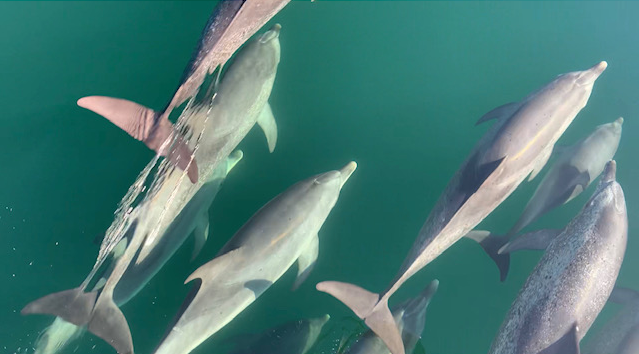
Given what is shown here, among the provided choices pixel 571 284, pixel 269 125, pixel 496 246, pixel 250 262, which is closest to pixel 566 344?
pixel 571 284

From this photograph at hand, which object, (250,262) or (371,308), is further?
(250,262)

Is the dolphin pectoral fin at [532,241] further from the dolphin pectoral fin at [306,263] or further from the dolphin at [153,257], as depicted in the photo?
the dolphin at [153,257]

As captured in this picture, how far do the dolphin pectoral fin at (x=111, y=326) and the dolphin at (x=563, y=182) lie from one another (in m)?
3.92

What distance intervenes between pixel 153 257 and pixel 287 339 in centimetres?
172

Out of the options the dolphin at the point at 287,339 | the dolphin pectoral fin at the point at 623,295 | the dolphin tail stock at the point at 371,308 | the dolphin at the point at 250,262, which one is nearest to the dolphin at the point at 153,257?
the dolphin at the point at 250,262

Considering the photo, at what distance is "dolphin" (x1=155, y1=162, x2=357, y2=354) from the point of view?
4.68 metres

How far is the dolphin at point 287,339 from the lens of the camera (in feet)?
17.7

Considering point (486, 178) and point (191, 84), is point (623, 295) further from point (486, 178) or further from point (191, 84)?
point (191, 84)

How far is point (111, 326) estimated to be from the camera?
4.71 meters

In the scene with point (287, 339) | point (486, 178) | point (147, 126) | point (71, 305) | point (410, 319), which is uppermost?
point (147, 126)

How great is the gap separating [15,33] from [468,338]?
7827mm

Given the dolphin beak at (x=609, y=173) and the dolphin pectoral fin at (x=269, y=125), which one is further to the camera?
the dolphin pectoral fin at (x=269, y=125)

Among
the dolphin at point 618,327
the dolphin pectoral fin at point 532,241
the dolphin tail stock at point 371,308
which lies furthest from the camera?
the dolphin pectoral fin at point 532,241

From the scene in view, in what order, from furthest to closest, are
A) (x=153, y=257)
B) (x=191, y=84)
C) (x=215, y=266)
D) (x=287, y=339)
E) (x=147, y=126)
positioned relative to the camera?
(x=191, y=84), (x=287, y=339), (x=153, y=257), (x=147, y=126), (x=215, y=266)
